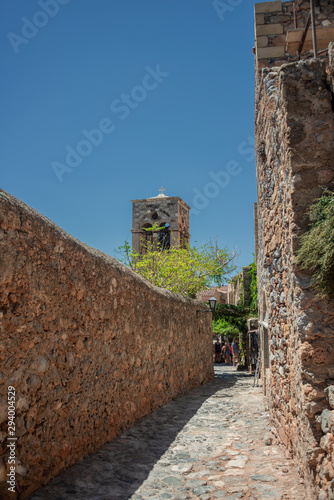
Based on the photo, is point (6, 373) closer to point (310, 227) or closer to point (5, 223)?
point (5, 223)

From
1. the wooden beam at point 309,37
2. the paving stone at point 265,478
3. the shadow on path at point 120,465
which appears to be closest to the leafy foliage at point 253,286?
the wooden beam at point 309,37

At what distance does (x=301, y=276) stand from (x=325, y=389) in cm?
87

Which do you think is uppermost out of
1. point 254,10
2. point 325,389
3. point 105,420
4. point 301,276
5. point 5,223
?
point 254,10

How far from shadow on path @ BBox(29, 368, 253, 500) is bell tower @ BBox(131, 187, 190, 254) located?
23.8 metres

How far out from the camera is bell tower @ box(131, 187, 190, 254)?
29.9m

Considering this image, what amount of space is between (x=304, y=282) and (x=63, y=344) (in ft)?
6.96

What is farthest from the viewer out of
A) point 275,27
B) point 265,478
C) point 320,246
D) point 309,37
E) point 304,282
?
point 275,27

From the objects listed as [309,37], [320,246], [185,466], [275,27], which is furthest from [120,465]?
[275,27]

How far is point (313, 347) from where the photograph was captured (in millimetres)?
3217

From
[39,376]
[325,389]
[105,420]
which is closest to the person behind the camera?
[325,389]

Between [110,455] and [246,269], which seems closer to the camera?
[110,455]

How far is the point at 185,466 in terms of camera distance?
3.98 meters

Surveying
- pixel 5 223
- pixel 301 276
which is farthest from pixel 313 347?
pixel 5 223

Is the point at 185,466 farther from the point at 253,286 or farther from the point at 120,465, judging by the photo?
the point at 253,286
